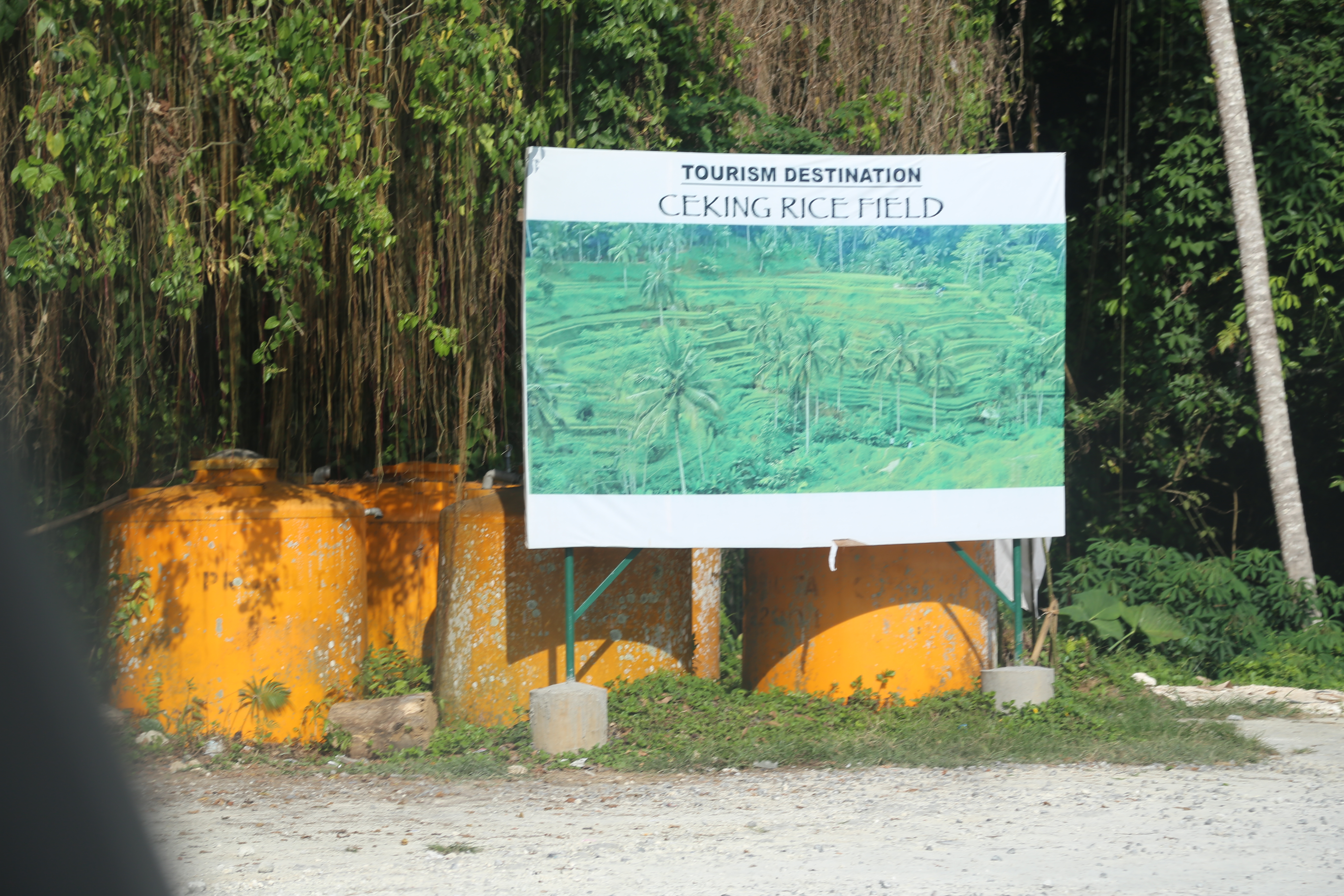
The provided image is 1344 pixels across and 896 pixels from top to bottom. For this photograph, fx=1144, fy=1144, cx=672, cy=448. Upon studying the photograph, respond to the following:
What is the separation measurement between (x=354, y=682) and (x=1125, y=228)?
7.49m

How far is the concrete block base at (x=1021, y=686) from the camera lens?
6691 millimetres

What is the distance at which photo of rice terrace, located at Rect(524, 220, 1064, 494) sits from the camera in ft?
21.2

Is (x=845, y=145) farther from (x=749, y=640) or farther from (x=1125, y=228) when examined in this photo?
(x=749, y=640)

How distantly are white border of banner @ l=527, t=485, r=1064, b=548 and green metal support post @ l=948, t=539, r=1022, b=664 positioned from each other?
16 centimetres

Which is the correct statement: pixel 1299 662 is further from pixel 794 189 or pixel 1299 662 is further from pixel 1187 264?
pixel 794 189

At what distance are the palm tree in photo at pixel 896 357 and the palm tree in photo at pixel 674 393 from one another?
1002 millimetres

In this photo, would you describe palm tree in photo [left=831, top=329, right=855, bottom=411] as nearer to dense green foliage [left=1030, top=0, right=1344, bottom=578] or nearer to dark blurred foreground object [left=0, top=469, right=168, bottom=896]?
dense green foliage [left=1030, top=0, right=1344, bottom=578]

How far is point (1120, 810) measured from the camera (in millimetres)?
5023

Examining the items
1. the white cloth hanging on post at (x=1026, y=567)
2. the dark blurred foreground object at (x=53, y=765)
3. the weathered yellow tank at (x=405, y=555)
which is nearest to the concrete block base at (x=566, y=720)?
the weathered yellow tank at (x=405, y=555)

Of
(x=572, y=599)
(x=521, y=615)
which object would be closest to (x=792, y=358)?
(x=572, y=599)

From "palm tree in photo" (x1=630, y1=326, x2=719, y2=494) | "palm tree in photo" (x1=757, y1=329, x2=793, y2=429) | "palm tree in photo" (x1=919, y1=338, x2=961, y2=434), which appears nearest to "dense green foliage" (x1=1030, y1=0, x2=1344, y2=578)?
"palm tree in photo" (x1=919, y1=338, x2=961, y2=434)

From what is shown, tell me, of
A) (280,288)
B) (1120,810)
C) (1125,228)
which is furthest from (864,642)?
(1125,228)

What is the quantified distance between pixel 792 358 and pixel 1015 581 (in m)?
2.03

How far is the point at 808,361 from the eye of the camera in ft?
22.1
